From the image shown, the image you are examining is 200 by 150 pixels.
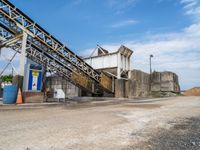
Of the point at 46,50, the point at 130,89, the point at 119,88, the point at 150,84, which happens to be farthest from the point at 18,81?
the point at 150,84

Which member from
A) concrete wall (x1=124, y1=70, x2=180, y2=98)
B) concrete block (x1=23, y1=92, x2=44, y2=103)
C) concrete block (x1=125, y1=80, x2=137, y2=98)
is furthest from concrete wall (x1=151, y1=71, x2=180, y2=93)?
concrete block (x1=23, y1=92, x2=44, y2=103)

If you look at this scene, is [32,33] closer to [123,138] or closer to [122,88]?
[122,88]

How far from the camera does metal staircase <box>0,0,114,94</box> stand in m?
15.4

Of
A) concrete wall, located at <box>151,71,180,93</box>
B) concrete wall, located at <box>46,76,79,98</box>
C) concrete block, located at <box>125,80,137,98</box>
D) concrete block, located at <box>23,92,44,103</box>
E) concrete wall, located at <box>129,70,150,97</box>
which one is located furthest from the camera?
concrete wall, located at <box>151,71,180,93</box>

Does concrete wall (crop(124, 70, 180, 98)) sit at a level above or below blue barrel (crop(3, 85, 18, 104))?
above

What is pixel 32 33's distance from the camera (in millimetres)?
15883

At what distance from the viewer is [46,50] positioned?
18.0 metres

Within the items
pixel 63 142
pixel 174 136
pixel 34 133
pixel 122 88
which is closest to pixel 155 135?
pixel 174 136

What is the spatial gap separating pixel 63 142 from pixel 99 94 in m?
20.3

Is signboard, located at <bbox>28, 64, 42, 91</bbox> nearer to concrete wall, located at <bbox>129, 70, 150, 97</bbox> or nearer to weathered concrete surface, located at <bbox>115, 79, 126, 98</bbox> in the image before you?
weathered concrete surface, located at <bbox>115, 79, 126, 98</bbox>

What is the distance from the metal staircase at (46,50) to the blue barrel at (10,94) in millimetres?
3366

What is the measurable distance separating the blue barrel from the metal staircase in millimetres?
3366

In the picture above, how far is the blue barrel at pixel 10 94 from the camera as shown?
13.0 m

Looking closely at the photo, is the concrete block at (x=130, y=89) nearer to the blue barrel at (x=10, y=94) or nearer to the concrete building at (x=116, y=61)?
the concrete building at (x=116, y=61)
